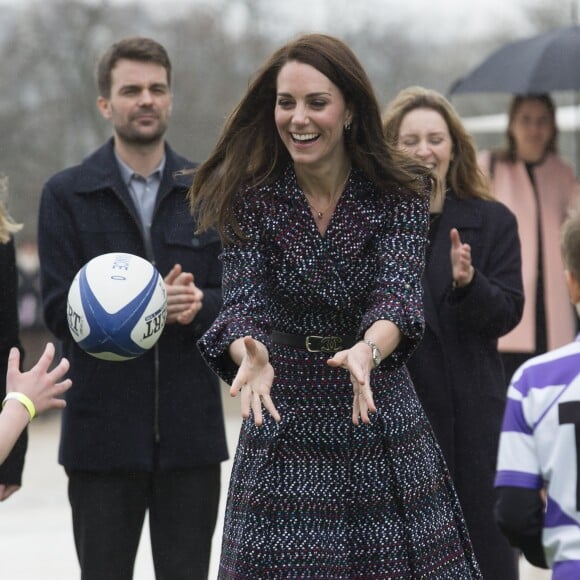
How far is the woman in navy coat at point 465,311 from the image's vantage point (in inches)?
207

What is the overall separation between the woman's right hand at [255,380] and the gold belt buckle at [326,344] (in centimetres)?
33

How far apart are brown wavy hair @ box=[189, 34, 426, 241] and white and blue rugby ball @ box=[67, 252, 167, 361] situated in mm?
436

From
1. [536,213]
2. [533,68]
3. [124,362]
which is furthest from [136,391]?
[533,68]

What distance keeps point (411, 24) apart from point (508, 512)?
15298 millimetres

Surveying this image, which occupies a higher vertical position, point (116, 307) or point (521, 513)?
point (116, 307)

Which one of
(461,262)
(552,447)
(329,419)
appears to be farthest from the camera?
(461,262)

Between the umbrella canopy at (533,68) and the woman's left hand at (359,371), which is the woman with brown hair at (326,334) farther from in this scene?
the umbrella canopy at (533,68)

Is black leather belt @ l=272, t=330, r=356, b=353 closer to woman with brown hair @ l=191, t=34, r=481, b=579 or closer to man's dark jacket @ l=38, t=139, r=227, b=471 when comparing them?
woman with brown hair @ l=191, t=34, r=481, b=579

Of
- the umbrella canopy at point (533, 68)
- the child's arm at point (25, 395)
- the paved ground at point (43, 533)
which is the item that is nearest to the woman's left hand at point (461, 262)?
the child's arm at point (25, 395)

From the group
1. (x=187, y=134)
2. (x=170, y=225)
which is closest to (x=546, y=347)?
(x=170, y=225)

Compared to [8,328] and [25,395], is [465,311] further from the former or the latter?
[25,395]

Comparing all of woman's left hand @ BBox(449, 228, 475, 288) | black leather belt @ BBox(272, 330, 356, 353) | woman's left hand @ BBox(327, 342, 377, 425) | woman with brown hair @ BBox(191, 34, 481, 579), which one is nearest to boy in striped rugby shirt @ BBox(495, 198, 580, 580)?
woman's left hand @ BBox(327, 342, 377, 425)

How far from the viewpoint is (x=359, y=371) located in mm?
3818

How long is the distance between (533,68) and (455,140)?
2698 millimetres
